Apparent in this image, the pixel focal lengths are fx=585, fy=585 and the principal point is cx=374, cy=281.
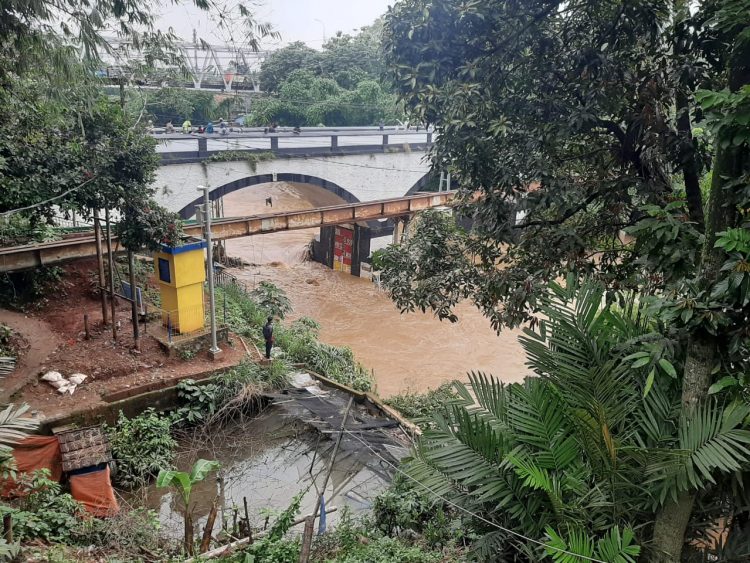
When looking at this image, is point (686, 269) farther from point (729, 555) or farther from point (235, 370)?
point (235, 370)

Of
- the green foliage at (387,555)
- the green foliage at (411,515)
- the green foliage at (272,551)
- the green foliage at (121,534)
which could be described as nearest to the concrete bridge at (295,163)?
the green foliage at (121,534)

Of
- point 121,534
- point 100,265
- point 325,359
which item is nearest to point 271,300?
point 325,359

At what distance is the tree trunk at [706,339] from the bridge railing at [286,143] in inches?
618

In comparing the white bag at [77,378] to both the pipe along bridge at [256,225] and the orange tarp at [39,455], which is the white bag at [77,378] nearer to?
the orange tarp at [39,455]

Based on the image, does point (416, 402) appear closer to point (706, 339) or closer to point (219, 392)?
point (219, 392)

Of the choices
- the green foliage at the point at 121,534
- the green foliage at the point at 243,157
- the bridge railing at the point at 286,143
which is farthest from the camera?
the green foliage at the point at 243,157

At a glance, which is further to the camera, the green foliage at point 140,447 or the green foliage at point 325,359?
the green foliage at point 325,359

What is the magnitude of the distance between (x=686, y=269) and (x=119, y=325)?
11069 millimetres

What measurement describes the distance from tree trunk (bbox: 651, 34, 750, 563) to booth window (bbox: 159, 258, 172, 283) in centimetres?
980

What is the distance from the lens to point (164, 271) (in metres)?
11.5

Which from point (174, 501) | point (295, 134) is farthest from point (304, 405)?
point (295, 134)

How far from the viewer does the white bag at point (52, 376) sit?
9.93 meters

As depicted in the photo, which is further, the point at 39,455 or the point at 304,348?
the point at 304,348

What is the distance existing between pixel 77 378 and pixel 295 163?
13628 mm
